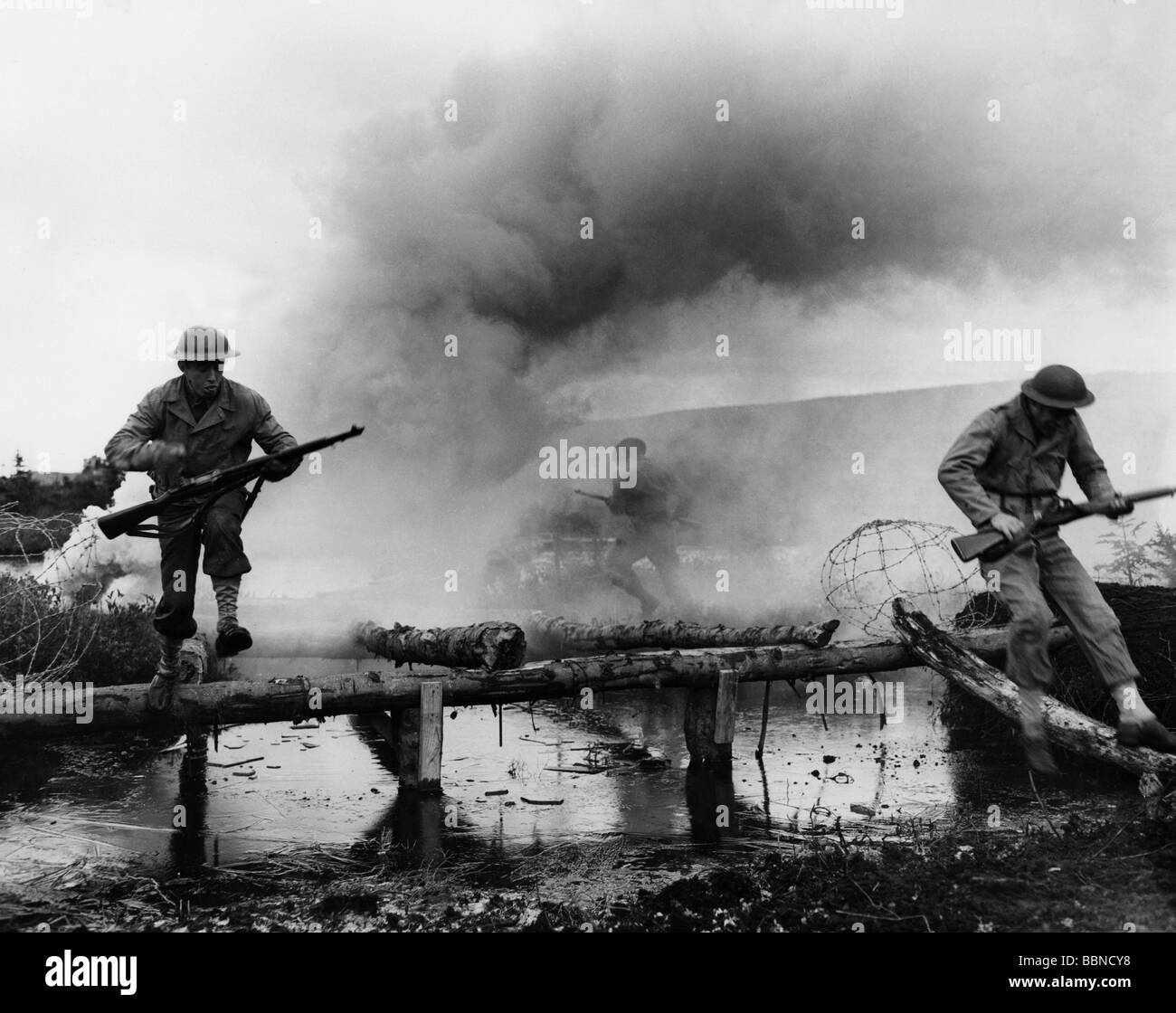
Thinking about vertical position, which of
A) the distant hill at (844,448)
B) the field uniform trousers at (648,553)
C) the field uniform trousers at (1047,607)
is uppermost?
the distant hill at (844,448)

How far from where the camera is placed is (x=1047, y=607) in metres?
6.57

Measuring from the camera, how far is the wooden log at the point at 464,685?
7809 mm

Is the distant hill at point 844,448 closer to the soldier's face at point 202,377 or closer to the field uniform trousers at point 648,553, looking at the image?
the field uniform trousers at point 648,553

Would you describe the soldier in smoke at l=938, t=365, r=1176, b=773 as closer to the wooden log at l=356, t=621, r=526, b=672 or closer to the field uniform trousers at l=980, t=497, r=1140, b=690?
the field uniform trousers at l=980, t=497, r=1140, b=690

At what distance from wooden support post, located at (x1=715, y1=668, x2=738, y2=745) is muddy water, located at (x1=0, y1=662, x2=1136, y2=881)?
405mm

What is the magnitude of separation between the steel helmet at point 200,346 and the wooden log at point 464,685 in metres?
2.93

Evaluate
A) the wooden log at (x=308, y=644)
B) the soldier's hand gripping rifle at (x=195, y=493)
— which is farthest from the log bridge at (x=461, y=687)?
the wooden log at (x=308, y=644)

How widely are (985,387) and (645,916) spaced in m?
23.2

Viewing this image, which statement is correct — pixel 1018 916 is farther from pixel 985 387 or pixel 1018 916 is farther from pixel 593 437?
pixel 985 387

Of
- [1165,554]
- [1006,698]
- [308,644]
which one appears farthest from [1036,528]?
[1165,554]

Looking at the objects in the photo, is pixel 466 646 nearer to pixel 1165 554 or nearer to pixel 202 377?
pixel 202 377

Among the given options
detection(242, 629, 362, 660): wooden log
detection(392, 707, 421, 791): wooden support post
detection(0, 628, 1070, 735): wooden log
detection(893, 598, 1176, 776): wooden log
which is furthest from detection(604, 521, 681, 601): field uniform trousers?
detection(392, 707, 421, 791): wooden support post

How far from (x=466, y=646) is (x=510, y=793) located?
150 cm
